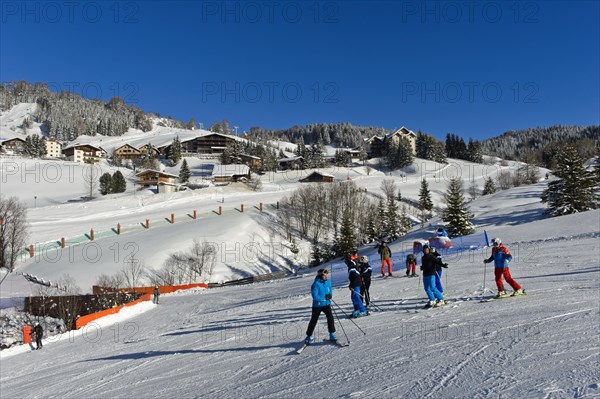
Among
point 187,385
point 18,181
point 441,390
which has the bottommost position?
point 187,385

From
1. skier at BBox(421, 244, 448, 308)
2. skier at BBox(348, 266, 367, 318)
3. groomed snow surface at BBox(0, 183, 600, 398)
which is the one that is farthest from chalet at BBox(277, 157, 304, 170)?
skier at BBox(421, 244, 448, 308)

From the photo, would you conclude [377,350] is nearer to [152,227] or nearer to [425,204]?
[152,227]

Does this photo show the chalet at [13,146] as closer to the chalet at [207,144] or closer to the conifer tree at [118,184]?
the chalet at [207,144]

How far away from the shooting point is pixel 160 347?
40.3 feet

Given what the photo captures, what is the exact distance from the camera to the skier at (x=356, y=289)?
1086 cm

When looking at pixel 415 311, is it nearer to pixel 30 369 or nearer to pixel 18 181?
pixel 30 369

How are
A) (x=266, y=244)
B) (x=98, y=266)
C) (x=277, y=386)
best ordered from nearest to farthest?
(x=277, y=386) → (x=98, y=266) → (x=266, y=244)

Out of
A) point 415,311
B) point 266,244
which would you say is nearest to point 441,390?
point 415,311

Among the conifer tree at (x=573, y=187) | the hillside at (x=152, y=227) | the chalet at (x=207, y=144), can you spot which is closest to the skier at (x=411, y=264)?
the conifer tree at (x=573, y=187)

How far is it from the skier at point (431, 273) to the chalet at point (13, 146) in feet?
434

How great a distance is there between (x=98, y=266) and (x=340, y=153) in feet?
256

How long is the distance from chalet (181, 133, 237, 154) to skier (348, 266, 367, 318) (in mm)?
118567

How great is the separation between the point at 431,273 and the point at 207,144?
4815 inches

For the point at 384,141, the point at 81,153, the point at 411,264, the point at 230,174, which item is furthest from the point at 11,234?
the point at 384,141
